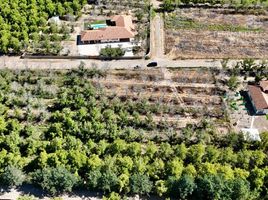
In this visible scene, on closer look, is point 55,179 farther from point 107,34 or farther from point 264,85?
point 264,85

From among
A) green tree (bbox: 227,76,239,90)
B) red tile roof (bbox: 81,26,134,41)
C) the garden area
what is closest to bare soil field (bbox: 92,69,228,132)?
green tree (bbox: 227,76,239,90)

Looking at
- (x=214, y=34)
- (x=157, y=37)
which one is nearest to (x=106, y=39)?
→ (x=157, y=37)

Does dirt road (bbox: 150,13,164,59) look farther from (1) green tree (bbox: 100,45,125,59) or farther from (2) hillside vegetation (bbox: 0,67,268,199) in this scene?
(2) hillside vegetation (bbox: 0,67,268,199)

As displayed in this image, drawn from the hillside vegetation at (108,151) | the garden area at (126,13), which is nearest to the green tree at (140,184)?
the hillside vegetation at (108,151)

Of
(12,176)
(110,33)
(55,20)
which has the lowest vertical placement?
(12,176)

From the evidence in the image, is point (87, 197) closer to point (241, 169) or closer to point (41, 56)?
point (241, 169)
